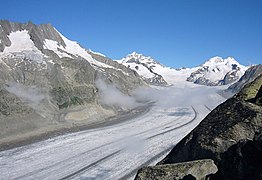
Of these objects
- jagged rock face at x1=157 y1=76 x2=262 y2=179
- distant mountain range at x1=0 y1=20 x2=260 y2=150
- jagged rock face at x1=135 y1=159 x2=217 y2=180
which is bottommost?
jagged rock face at x1=135 y1=159 x2=217 y2=180

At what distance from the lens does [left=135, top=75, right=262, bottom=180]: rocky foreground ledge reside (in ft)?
29.0

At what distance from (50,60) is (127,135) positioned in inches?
1133

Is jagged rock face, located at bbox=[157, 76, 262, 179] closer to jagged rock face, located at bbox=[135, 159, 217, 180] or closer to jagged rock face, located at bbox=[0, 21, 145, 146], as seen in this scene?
jagged rock face, located at bbox=[135, 159, 217, 180]

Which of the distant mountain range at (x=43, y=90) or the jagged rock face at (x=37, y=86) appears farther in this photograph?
the jagged rock face at (x=37, y=86)

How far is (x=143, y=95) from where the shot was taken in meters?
89.1

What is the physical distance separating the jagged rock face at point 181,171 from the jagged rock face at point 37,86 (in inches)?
1122

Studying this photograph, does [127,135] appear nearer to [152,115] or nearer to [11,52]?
[152,115]

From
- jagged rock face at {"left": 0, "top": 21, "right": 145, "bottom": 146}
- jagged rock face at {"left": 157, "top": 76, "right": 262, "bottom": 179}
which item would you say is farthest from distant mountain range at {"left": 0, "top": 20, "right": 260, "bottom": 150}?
jagged rock face at {"left": 157, "top": 76, "right": 262, "bottom": 179}

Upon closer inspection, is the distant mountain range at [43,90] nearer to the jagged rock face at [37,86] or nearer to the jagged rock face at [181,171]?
the jagged rock face at [37,86]

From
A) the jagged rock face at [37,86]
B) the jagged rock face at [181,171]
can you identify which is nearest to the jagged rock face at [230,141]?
the jagged rock face at [181,171]

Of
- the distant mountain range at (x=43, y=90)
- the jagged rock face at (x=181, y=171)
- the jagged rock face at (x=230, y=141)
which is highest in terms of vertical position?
the distant mountain range at (x=43, y=90)

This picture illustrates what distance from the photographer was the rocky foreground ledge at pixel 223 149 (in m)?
8.84

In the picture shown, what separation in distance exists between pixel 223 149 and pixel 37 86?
143ft

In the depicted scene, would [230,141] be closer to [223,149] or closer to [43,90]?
[223,149]
